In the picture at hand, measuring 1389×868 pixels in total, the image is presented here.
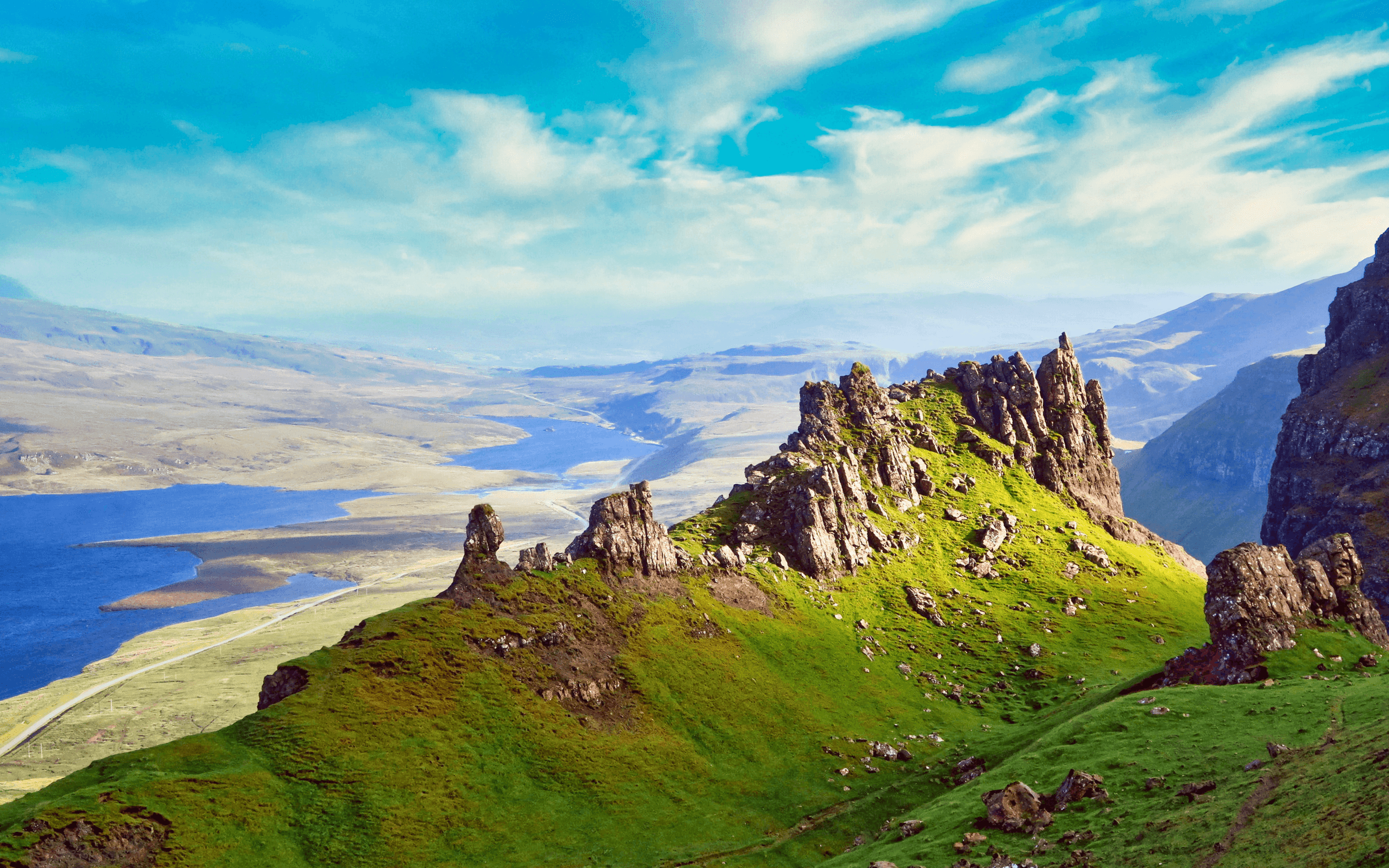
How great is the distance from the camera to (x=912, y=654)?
131750mm

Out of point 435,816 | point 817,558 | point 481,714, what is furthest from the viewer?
point 817,558

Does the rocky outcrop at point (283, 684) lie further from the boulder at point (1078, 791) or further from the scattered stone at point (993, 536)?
the scattered stone at point (993, 536)

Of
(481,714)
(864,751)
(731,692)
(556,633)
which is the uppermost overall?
(556,633)

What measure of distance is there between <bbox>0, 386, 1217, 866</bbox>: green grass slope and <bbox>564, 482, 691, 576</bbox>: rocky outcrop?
4.43m

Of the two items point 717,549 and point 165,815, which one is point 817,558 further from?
point 165,815

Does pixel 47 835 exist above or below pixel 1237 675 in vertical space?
above

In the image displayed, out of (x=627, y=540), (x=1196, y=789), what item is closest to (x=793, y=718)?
(x=627, y=540)

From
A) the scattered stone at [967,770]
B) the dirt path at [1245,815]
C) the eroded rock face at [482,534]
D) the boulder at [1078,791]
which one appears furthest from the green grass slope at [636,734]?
the dirt path at [1245,815]

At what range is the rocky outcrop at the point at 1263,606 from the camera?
100125 millimetres

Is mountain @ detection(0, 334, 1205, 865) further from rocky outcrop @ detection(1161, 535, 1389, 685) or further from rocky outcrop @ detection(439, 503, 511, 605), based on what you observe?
rocky outcrop @ detection(1161, 535, 1389, 685)

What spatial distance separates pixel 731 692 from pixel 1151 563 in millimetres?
121973

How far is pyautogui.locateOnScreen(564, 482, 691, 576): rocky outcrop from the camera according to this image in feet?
399

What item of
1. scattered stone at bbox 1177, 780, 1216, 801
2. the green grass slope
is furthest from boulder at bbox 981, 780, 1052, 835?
scattered stone at bbox 1177, 780, 1216, 801

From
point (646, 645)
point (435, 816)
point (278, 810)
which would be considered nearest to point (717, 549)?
point (646, 645)
